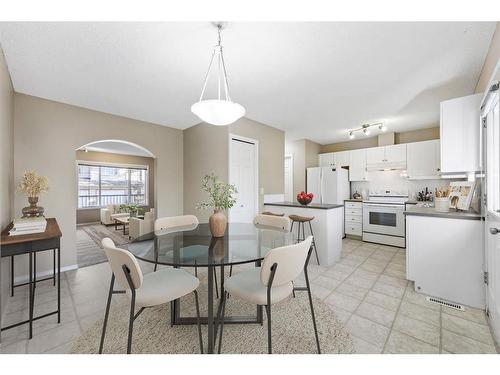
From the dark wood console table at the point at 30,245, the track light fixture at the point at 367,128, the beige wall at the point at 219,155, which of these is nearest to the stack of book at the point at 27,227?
the dark wood console table at the point at 30,245

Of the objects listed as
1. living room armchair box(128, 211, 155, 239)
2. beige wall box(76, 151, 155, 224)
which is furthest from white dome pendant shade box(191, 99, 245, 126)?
beige wall box(76, 151, 155, 224)

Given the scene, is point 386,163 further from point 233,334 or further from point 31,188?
point 31,188

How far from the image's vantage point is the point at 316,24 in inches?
62.4

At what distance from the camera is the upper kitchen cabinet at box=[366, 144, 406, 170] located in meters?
4.34

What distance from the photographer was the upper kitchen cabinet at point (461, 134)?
6.89 feet

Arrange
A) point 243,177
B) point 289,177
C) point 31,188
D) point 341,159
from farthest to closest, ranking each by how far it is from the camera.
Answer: point 289,177, point 341,159, point 243,177, point 31,188

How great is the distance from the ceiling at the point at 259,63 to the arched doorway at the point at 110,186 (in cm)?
344

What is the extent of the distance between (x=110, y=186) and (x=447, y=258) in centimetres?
893

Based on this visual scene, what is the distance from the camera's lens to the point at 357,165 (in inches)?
195

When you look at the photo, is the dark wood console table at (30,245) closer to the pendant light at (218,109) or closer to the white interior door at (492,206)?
the pendant light at (218,109)

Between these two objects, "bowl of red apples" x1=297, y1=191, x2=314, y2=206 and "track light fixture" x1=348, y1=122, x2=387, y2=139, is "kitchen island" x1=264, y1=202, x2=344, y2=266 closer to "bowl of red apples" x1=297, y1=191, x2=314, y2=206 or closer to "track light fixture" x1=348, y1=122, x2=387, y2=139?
"bowl of red apples" x1=297, y1=191, x2=314, y2=206

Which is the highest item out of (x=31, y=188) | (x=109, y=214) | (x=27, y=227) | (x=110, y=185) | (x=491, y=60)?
(x=491, y=60)

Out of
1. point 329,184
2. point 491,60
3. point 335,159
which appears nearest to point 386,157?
point 335,159
